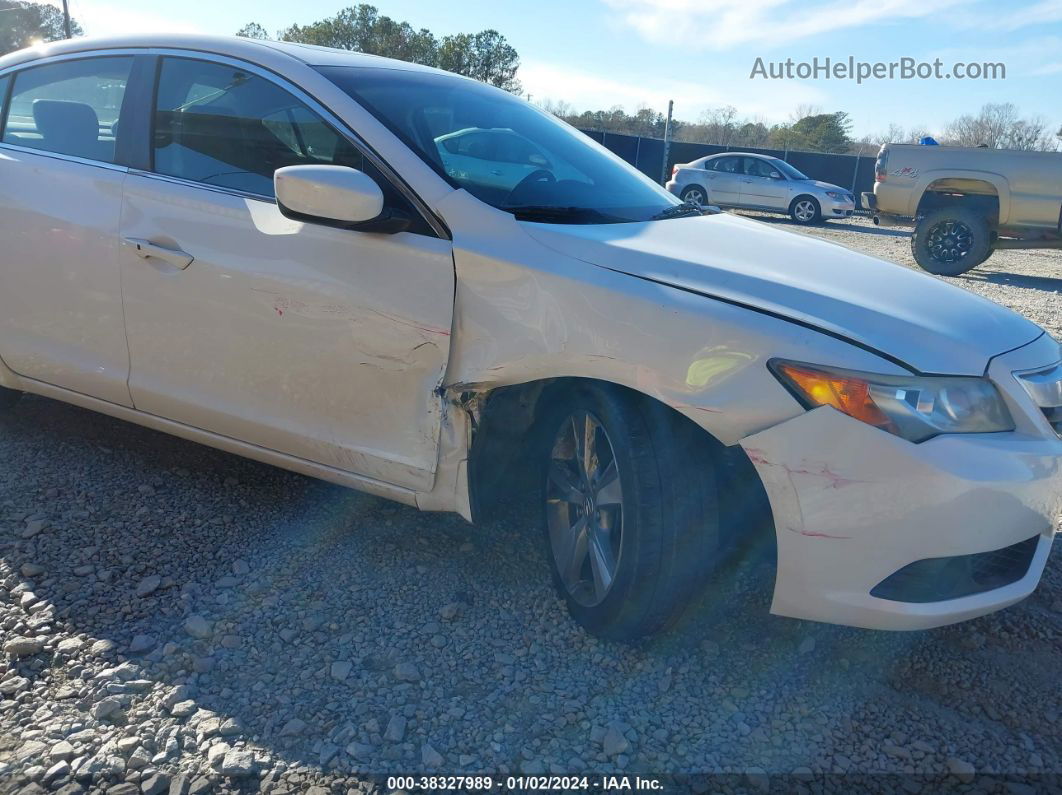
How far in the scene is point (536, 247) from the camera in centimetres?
249

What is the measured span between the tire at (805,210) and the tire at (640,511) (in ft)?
61.0

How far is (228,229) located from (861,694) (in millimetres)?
2377

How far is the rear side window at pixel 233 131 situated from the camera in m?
2.90

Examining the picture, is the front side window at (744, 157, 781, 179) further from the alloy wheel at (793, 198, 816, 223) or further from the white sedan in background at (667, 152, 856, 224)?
the alloy wheel at (793, 198, 816, 223)

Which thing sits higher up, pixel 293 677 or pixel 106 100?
pixel 106 100

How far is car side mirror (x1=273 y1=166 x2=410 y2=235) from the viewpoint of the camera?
2.55 metres

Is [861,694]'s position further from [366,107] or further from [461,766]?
[366,107]

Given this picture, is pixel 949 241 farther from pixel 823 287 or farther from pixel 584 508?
pixel 584 508

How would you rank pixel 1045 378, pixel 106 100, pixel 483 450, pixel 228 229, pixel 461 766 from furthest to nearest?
pixel 106 100 < pixel 228 229 < pixel 483 450 < pixel 1045 378 < pixel 461 766

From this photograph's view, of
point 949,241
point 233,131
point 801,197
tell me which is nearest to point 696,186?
point 801,197

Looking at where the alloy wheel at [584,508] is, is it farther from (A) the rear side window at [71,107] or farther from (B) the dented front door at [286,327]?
(A) the rear side window at [71,107]

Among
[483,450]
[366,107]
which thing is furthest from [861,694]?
[366,107]

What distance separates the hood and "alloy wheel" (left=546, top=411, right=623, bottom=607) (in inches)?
19.3

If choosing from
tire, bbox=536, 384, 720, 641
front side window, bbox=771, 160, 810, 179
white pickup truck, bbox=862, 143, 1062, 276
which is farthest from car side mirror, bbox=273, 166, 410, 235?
front side window, bbox=771, 160, 810, 179
